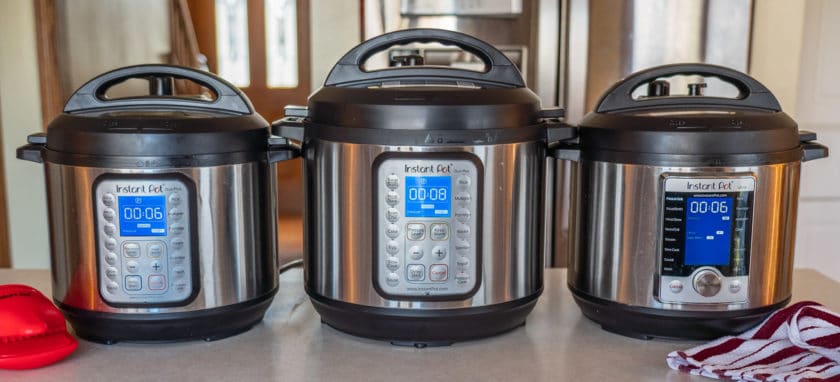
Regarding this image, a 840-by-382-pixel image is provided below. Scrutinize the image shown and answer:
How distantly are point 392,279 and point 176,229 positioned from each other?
21 centimetres

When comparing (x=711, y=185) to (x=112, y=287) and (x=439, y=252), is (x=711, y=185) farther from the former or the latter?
(x=112, y=287)

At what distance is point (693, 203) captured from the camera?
76cm

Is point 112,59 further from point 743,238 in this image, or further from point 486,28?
point 743,238

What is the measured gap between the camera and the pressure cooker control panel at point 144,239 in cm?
75

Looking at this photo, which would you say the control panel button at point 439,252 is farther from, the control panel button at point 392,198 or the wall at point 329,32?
the wall at point 329,32

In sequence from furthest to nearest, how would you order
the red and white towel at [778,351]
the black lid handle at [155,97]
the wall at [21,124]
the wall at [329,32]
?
1. the wall at [329,32]
2. the wall at [21,124]
3. the black lid handle at [155,97]
4. the red and white towel at [778,351]

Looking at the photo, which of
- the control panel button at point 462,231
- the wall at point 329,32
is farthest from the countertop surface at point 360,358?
the wall at point 329,32

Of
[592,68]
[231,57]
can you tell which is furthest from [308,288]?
[231,57]

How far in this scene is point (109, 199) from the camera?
750 millimetres

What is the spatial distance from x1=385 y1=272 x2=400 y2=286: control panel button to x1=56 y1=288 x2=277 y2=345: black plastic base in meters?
0.15

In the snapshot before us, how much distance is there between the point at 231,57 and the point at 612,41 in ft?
8.87

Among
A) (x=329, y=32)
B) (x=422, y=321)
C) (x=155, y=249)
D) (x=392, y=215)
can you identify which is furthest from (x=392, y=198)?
(x=329, y=32)

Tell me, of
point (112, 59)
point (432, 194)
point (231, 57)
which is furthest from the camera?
point (231, 57)

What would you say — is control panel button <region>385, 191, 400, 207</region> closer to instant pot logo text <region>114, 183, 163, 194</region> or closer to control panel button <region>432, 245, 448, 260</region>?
control panel button <region>432, 245, 448, 260</region>
